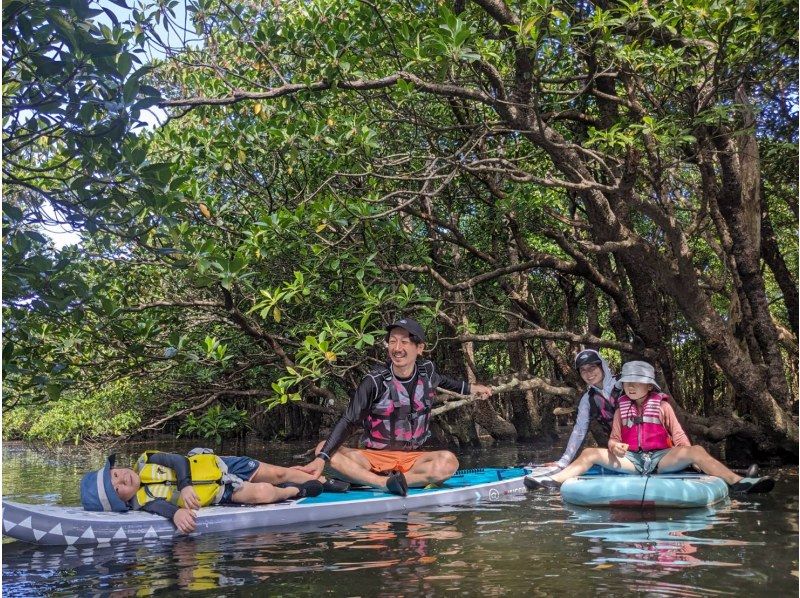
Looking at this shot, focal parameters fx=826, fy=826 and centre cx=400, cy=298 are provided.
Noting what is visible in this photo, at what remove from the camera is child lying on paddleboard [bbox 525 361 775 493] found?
267 inches

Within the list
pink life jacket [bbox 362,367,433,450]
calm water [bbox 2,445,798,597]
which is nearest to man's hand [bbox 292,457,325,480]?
pink life jacket [bbox 362,367,433,450]

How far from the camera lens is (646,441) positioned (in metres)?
7.03

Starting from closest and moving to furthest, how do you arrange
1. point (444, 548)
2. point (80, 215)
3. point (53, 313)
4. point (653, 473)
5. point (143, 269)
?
1. point (80, 215)
2. point (53, 313)
3. point (444, 548)
4. point (653, 473)
5. point (143, 269)

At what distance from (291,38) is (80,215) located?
3.71 metres

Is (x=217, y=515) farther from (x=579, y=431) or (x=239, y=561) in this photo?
(x=579, y=431)

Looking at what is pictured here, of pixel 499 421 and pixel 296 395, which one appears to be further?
pixel 499 421

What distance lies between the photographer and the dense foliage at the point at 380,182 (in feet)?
16.3

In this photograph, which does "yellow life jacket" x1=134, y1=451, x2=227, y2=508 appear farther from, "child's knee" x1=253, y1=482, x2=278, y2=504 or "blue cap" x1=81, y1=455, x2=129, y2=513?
"child's knee" x1=253, y1=482, x2=278, y2=504

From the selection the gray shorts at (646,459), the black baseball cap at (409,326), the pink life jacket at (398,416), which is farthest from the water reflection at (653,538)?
the black baseball cap at (409,326)

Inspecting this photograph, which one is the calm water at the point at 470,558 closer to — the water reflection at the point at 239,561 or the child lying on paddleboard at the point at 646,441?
the water reflection at the point at 239,561

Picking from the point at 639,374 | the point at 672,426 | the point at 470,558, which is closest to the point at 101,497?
the point at 470,558

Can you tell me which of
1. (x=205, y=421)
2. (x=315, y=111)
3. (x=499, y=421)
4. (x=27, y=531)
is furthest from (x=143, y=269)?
(x=499, y=421)

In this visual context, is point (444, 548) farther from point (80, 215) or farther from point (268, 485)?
point (80, 215)

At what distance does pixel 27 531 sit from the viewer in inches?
213
